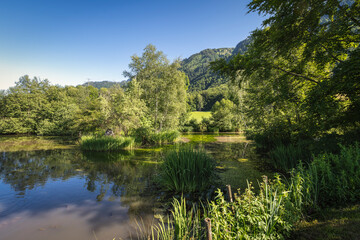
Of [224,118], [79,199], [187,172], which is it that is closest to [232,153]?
[187,172]

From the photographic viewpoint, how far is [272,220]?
256 centimetres

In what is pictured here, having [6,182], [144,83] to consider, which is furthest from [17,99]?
[6,182]

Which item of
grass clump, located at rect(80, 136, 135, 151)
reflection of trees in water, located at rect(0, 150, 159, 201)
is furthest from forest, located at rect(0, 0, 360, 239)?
reflection of trees in water, located at rect(0, 150, 159, 201)

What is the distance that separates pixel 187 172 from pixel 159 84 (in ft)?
52.8

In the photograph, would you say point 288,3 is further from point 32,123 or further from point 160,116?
point 32,123

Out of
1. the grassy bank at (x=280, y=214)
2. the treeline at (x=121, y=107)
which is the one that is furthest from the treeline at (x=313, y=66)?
the treeline at (x=121, y=107)

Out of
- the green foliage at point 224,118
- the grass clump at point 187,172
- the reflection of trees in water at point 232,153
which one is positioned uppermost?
the green foliage at point 224,118

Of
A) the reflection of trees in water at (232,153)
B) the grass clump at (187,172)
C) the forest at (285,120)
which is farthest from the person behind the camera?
the reflection of trees in water at (232,153)

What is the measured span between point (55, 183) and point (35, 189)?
734mm

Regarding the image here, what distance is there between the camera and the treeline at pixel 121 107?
15.8 meters

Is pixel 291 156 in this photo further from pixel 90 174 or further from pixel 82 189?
pixel 90 174

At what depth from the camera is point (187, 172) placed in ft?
17.9

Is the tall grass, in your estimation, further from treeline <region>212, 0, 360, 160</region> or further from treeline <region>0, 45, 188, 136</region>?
treeline <region>0, 45, 188, 136</region>

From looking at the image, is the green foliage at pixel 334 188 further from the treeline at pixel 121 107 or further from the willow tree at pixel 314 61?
the treeline at pixel 121 107
